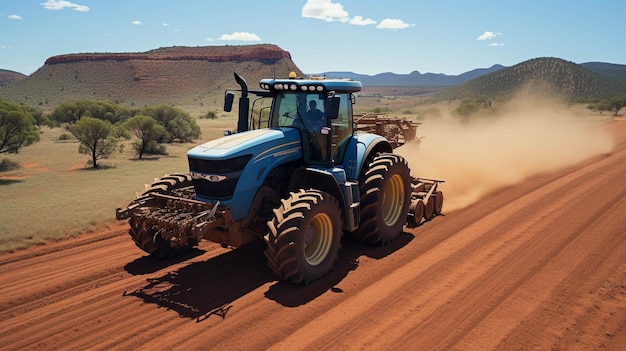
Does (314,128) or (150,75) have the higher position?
(150,75)

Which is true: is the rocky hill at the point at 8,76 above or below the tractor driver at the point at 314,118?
above

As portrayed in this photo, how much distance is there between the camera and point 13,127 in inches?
772

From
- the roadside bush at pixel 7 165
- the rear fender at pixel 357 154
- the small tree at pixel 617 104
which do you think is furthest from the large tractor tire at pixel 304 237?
the small tree at pixel 617 104

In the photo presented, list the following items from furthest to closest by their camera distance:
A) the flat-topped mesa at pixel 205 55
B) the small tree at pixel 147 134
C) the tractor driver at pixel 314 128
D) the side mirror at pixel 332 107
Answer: the flat-topped mesa at pixel 205 55 → the small tree at pixel 147 134 → the tractor driver at pixel 314 128 → the side mirror at pixel 332 107

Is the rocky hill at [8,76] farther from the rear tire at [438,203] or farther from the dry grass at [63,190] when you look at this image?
the rear tire at [438,203]

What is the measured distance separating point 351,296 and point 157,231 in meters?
3.28

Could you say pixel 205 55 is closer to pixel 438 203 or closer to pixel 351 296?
pixel 438 203

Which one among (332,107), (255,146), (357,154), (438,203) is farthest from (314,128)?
(438,203)

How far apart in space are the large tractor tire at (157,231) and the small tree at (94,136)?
13.9 metres

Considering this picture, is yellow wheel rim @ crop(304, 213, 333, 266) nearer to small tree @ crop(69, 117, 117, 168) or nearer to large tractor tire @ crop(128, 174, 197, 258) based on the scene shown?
large tractor tire @ crop(128, 174, 197, 258)

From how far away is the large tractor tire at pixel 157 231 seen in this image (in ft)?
24.3

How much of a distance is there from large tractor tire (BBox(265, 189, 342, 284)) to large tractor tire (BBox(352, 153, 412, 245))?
1.07 metres

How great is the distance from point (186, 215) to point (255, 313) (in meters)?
1.74

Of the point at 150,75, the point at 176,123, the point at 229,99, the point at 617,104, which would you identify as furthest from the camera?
the point at 150,75
